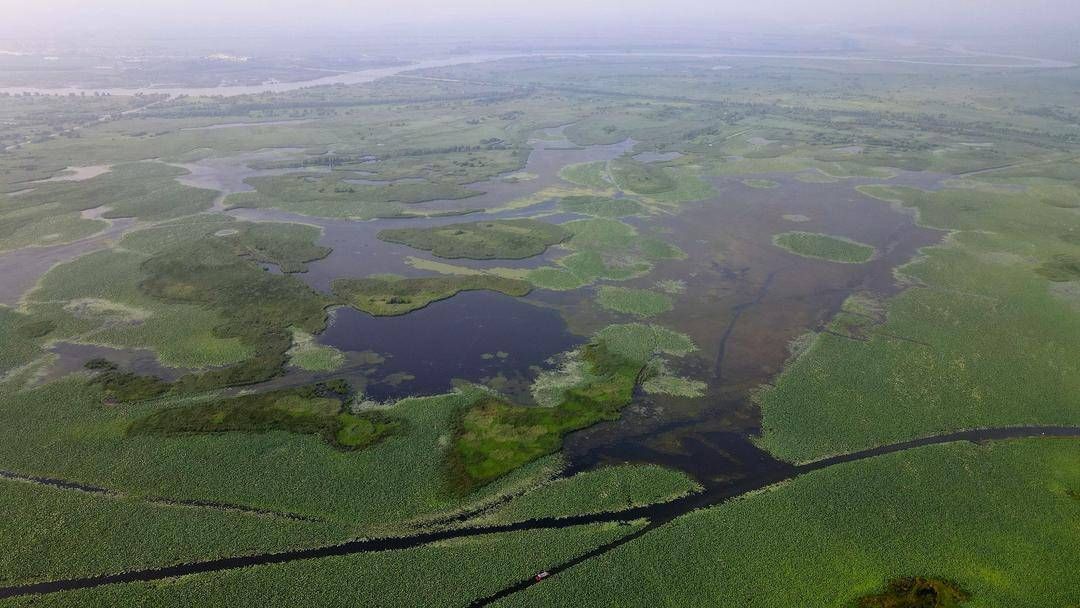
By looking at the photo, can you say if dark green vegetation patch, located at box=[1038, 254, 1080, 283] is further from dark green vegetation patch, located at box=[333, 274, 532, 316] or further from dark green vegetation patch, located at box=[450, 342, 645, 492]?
dark green vegetation patch, located at box=[333, 274, 532, 316]

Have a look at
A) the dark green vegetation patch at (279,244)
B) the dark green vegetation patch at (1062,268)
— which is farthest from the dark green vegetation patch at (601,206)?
the dark green vegetation patch at (1062,268)

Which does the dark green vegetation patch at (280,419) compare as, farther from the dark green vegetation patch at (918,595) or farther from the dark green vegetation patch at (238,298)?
the dark green vegetation patch at (918,595)

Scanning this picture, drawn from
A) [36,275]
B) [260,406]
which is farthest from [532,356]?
[36,275]

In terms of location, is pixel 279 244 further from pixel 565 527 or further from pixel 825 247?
pixel 825 247

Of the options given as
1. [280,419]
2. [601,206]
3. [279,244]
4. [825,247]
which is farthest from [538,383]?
[825,247]

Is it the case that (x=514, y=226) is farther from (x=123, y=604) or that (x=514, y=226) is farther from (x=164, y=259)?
(x=123, y=604)

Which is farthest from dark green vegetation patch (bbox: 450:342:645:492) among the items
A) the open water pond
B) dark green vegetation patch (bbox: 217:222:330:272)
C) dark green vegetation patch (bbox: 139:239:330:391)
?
dark green vegetation patch (bbox: 217:222:330:272)
